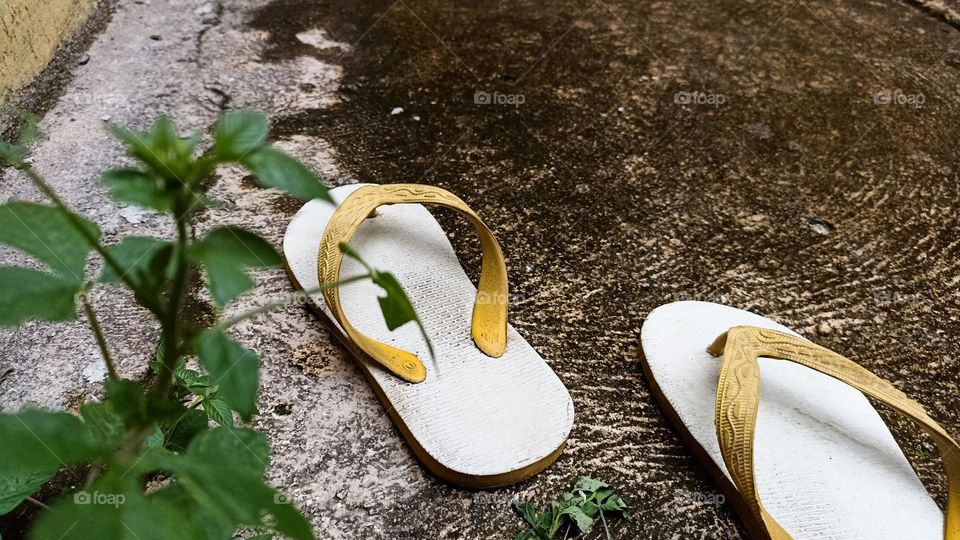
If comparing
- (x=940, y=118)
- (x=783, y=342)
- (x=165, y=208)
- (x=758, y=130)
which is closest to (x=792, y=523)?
(x=783, y=342)

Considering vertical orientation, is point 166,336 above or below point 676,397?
above

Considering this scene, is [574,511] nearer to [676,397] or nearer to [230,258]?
[676,397]

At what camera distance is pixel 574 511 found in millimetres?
1023

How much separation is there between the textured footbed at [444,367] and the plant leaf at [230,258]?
54 cm

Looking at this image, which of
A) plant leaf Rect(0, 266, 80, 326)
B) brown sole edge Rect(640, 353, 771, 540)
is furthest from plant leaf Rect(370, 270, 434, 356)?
brown sole edge Rect(640, 353, 771, 540)

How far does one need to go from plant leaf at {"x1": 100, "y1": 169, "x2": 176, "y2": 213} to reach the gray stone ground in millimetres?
615

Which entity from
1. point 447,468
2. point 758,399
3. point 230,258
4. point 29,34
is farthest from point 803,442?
point 29,34

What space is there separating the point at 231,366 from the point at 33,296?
0.16m

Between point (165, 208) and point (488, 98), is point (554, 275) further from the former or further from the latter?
point (165, 208)

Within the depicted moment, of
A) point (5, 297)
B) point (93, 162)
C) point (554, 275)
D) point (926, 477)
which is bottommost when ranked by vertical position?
point (926, 477)

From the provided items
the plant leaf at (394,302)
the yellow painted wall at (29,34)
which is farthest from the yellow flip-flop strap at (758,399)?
the yellow painted wall at (29,34)

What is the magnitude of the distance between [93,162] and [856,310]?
154 centimetres

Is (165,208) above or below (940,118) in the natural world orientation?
above

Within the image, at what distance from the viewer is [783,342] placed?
1.14 meters
